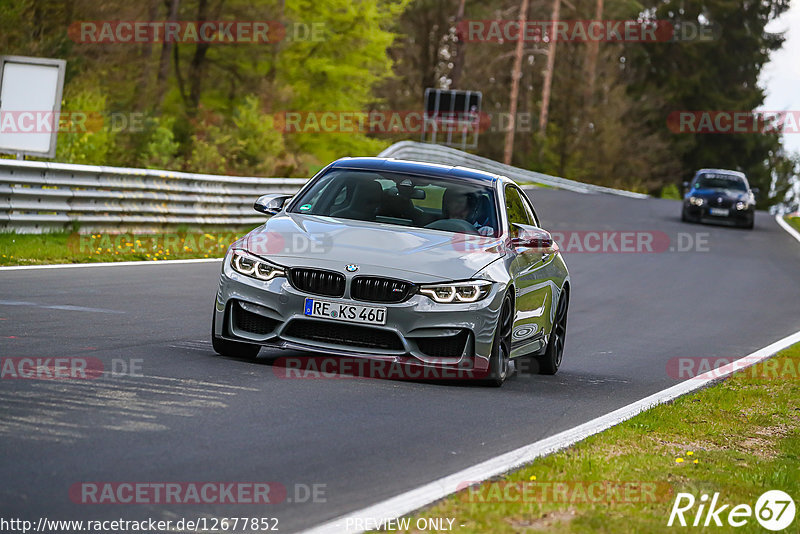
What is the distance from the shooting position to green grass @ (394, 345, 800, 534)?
18.8 feet

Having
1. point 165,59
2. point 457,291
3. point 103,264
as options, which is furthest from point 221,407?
point 165,59

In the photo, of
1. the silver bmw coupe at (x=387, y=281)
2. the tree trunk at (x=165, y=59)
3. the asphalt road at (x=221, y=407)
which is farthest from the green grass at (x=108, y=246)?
the tree trunk at (x=165, y=59)

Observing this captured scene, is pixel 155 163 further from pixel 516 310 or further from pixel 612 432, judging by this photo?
pixel 612 432

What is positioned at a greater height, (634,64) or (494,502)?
(634,64)

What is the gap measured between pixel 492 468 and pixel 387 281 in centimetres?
265

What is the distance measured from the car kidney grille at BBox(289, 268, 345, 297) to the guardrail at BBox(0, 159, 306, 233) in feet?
29.6

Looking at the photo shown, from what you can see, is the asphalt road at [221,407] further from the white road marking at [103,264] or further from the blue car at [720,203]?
the blue car at [720,203]

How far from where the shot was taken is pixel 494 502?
595cm

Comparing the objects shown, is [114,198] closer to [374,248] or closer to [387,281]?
[374,248]

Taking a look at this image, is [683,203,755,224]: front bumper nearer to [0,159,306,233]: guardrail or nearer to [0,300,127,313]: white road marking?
[0,159,306,233]: guardrail

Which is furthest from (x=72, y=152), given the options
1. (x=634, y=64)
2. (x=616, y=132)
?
(x=634, y=64)

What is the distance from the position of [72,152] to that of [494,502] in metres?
21.2

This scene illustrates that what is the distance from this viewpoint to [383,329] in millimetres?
9234

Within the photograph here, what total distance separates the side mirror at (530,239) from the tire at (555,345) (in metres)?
1.01
